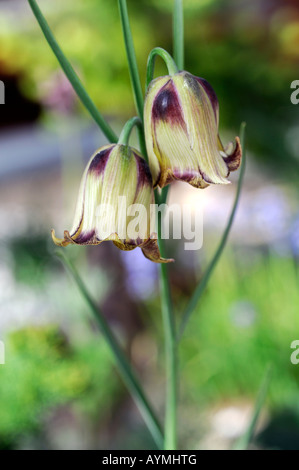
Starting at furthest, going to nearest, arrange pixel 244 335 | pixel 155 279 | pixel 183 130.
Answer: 1. pixel 155 279
2. pixel 244 335
3. pixel 183 130

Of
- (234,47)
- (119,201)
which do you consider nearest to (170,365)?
(119,201)

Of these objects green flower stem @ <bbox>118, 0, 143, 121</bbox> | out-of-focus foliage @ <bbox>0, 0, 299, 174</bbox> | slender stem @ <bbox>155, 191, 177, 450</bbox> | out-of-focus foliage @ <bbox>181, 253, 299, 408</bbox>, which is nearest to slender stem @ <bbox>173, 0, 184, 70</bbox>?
green flower stem @ <bbox>118, 0, 143, 121</bbox>

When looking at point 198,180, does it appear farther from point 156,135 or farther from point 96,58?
point 96,58

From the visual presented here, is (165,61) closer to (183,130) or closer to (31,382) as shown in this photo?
(183,130)

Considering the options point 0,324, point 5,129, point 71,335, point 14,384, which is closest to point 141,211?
point 14,384

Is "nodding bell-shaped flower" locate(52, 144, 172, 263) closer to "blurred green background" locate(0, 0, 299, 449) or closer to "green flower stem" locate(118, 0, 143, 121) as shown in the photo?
"green flower stem" locate(118, 0, 143, 121)
